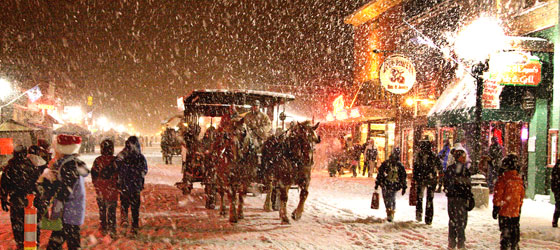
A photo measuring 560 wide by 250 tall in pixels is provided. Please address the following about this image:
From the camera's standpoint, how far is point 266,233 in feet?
25.6

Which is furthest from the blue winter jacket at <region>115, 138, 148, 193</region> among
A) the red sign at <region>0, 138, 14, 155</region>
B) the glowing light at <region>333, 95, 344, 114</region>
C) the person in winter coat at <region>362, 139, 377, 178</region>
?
the glowing light at <region>333, 95, 344, 114</region>

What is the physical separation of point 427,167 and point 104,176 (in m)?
6.40

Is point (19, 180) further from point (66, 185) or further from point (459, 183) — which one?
point (459, 183)

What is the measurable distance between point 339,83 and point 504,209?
29.5 meters

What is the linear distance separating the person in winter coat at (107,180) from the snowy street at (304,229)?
0.41 meters

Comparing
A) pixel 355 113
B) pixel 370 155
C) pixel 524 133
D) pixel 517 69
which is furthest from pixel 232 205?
pixel 355 113

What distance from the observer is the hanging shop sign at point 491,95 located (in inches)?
543

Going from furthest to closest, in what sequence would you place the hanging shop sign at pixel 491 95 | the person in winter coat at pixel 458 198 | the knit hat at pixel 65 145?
the hanging shop sign at pixel 491 95 → the person in winter coat at pixel 458 198 → the knit hat at pixel 65 145

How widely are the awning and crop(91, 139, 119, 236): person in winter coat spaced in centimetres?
1165

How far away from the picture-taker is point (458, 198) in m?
7.04

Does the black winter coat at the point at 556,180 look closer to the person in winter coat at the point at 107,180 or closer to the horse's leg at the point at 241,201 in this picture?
the horse's leg at the point at 241,201

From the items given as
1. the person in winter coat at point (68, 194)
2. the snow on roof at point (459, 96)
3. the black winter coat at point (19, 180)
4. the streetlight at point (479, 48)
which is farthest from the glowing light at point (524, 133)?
the black winter coat at point (19, 180)

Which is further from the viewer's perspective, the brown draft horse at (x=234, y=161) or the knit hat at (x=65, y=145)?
the brown draft horse at (x=234, y=161)

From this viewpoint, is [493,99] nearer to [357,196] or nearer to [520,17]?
[520,17]
